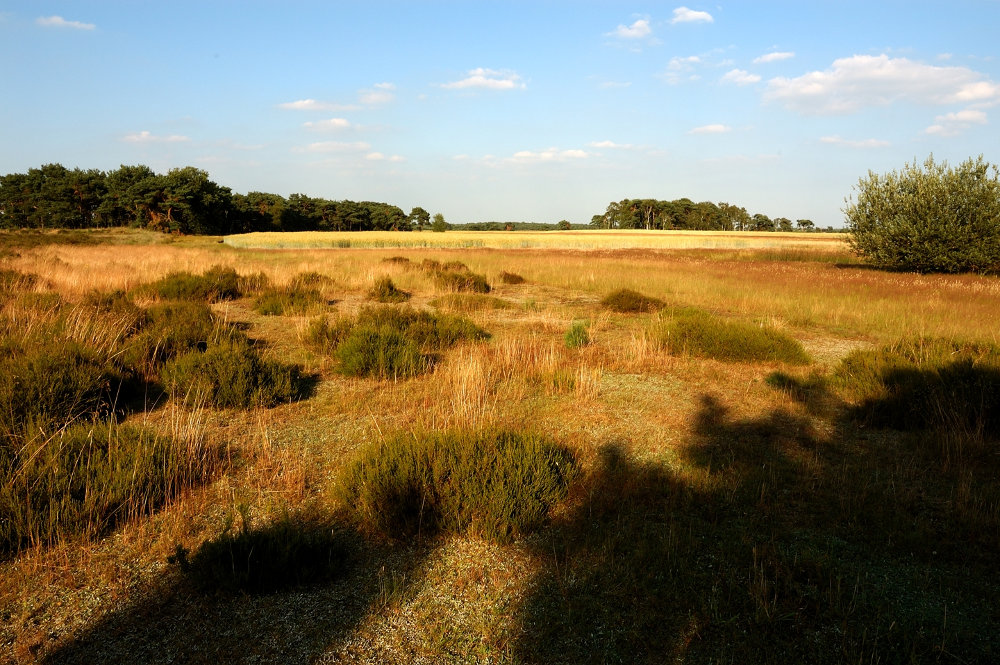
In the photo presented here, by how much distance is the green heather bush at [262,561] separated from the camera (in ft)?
9.48

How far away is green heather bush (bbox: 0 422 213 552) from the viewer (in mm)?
3248

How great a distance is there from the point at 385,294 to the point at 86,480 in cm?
1127

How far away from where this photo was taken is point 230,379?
591 centimetres

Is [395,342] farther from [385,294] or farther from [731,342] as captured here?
[385,294]

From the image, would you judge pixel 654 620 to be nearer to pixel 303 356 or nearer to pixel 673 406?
pixel 673 406

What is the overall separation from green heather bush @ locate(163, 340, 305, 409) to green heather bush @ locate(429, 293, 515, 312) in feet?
21.8

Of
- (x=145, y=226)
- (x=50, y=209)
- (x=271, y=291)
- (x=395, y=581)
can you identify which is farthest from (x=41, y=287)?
(x=50, y=209)

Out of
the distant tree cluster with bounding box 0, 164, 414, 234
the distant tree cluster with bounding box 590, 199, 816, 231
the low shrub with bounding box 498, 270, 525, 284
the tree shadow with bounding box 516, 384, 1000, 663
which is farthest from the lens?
the distant tree cluster with bounding box 590, 199, 816, 231

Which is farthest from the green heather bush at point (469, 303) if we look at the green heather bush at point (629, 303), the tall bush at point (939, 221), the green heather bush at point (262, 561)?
the tall bush at point (939, 221)

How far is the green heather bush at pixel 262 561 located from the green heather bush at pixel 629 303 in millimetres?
10777

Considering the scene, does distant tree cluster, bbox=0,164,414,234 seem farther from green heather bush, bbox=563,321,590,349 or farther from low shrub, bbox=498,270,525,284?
green heather bush, bbox=563,321,590,349

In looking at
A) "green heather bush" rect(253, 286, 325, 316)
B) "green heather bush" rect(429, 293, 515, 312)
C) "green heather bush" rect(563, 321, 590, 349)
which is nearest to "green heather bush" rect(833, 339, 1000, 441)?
"green heather bush" rect(563, 321, 590, 349)

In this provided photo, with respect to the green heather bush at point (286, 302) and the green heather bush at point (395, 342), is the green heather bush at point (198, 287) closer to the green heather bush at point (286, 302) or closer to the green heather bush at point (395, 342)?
the green heather bush at point (286, 302)

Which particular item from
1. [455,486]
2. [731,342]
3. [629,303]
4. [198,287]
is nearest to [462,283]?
[629,303]
